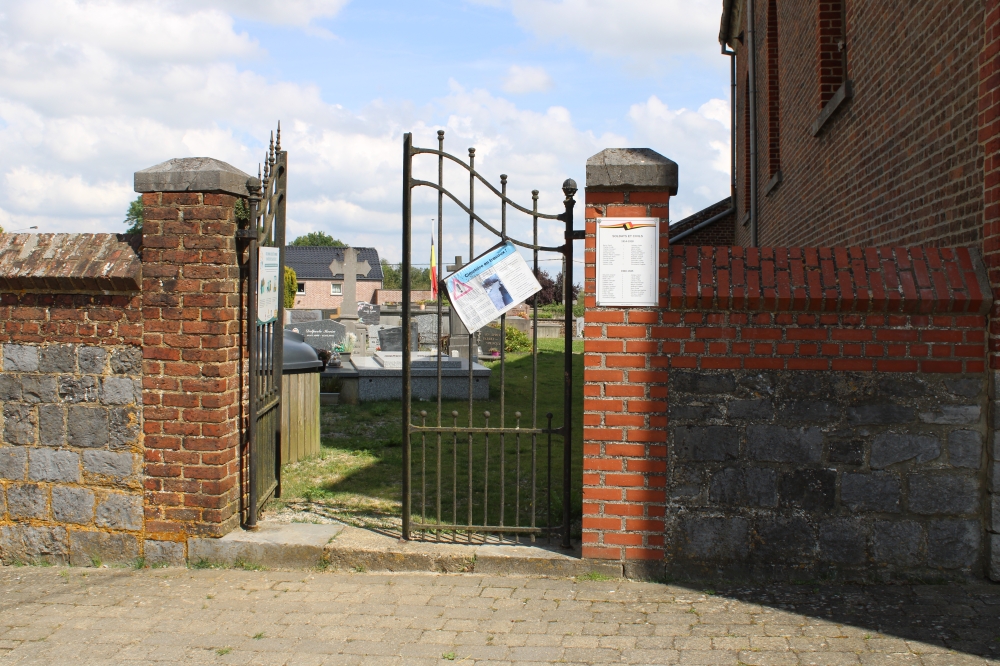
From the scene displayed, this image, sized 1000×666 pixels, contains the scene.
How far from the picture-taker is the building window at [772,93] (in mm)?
11664

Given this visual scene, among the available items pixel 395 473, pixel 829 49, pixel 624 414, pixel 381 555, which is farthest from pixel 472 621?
pixel 829 49

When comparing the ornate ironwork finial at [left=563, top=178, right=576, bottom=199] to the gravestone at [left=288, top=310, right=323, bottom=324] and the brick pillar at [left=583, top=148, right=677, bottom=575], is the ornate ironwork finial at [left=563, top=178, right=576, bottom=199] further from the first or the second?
the gravestone at [left=288, top=310, right=323, bottom=324]

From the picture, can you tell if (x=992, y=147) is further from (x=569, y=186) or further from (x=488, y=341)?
(x=488, y=341)

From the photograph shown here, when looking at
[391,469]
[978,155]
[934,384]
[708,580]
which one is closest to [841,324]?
[934,384]

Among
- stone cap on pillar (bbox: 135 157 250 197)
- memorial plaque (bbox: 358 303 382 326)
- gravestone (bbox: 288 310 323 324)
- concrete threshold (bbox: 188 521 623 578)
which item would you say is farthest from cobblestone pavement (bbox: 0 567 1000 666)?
gravestone (bbox: 288 310 323 324)

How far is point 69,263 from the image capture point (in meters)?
4.93

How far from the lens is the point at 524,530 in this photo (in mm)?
4871

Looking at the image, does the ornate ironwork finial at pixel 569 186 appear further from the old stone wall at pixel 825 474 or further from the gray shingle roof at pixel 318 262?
the gray shingle roof at pixel 318 262

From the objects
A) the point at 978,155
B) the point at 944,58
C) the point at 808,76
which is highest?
the point at 808,76

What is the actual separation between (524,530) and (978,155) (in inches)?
127

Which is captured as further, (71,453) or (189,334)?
(71,453)

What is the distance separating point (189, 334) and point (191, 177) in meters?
0.91

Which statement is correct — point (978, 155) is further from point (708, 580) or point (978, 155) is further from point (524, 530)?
point (524, 530)

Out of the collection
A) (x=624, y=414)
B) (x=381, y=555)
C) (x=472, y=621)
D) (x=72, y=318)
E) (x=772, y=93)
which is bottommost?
(x=472, y=621)
